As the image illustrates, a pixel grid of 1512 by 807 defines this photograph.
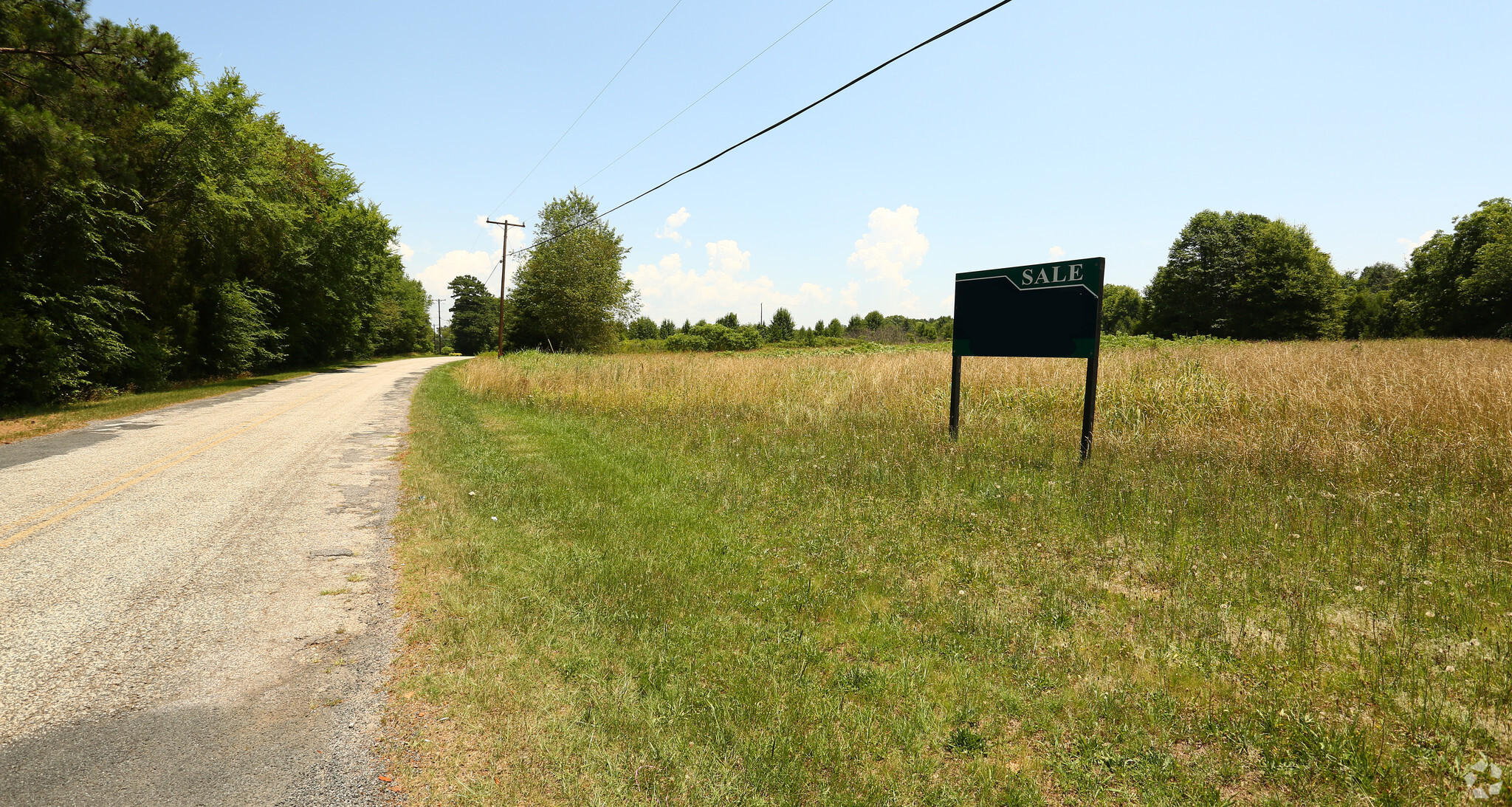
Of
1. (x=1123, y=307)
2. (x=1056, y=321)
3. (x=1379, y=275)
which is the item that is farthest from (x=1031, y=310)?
(x=1123, y=307)

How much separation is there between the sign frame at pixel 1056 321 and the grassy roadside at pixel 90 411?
54.1 ft

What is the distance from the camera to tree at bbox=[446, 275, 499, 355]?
92312mm

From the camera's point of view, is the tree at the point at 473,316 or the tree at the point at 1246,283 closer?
the tree at the point at 1246,283

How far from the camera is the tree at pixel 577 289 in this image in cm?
4284

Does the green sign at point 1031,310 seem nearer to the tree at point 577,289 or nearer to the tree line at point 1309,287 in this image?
the tree at point 577,289

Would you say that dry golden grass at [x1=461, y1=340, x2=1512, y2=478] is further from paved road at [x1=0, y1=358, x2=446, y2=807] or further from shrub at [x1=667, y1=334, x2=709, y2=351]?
shrub at [x1=667, y1=334, x2=709, y2=351]

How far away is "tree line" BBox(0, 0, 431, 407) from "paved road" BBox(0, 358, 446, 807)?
363 inches

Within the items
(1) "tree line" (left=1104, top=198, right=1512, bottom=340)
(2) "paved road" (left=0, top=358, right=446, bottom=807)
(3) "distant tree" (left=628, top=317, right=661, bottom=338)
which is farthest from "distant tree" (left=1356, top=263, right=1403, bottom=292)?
(2) "paved road" (left=0, top=358, right=446, bottom=807)

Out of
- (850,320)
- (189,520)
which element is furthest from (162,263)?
(850,320)

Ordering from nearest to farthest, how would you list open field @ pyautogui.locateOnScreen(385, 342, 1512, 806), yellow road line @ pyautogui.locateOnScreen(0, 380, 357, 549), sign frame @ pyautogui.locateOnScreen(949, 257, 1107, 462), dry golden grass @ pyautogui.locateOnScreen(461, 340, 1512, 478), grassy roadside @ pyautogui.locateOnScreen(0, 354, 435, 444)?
open field @ pyautogui.locateOnScreen(385, 342, 1512, 806) → yellow road line @ pyautogui.locateOnScreen(0, 380, 357, 549) → dry golden grass @ pyautogui.locateOnScreen(461, 340, 1512, 478) → sign frame @ pyautogui.locateOnScreen(949, 257, 1107, 462) → grassy roadside @ pyautogui.locateOnScreen(0, 354, 435, 444)

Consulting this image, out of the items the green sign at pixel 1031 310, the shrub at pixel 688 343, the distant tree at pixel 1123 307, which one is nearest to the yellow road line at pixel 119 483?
the green sign at pixel 1031 310

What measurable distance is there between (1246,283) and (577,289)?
186 feet

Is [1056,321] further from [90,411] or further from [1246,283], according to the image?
[1246,283]

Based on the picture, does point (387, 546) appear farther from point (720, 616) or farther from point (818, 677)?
point (818, 677)
